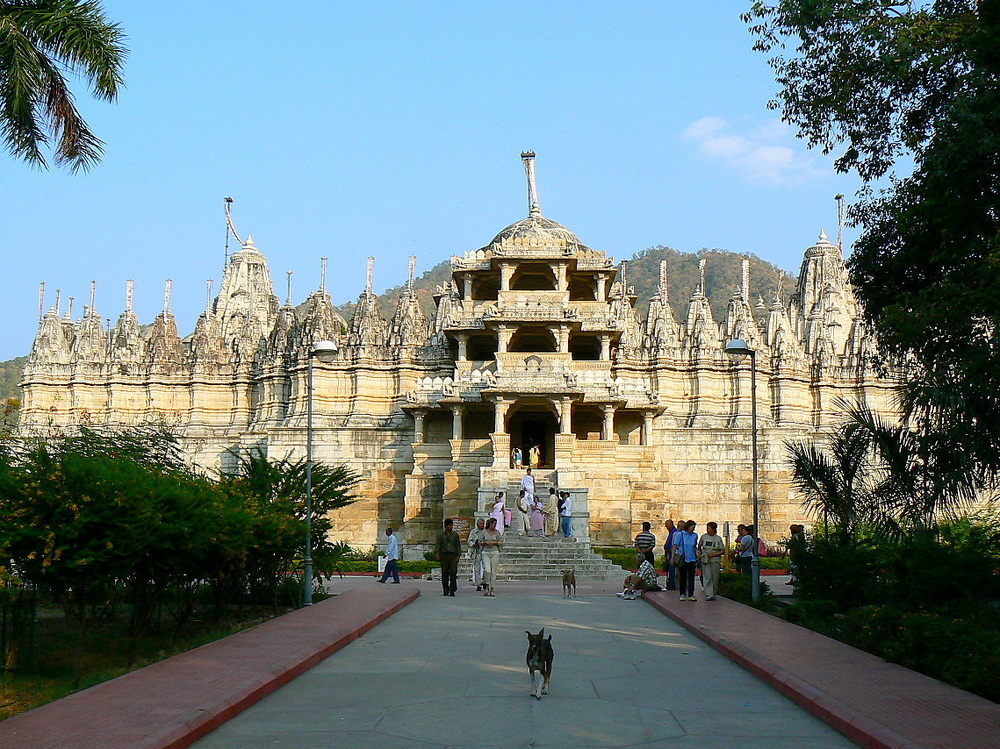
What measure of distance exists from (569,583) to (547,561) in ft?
26.3

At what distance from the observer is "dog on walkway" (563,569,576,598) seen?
23703 mm

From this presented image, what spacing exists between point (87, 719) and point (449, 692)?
3773 mm

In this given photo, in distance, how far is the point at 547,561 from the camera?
31.9 m

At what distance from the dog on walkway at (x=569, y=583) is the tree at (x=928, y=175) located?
828 centimetres

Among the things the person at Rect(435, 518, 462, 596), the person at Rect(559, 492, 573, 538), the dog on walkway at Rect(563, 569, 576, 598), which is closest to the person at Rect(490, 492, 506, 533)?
the person at Rect(559, 492, 573, 538)

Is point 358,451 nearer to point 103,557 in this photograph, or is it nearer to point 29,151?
point 29,151

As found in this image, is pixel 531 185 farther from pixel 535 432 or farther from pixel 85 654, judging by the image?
pixel 85 654

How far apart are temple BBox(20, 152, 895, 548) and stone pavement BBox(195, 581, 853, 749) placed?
1873 cm

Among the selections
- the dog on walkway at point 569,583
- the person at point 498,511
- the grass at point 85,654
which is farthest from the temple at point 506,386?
the grass at point 85,654

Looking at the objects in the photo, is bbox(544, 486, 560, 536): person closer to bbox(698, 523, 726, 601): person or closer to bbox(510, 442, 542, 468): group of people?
bbox(510, 442, 542, 468): group of people

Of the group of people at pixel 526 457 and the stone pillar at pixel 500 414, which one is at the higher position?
the stone pillar at pixel 500 414

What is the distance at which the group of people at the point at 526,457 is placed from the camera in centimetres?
3825

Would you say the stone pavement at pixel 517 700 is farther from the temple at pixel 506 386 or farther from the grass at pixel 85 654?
the temple at pixel 506 386

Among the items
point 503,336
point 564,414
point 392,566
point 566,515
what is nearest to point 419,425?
point 503,336
